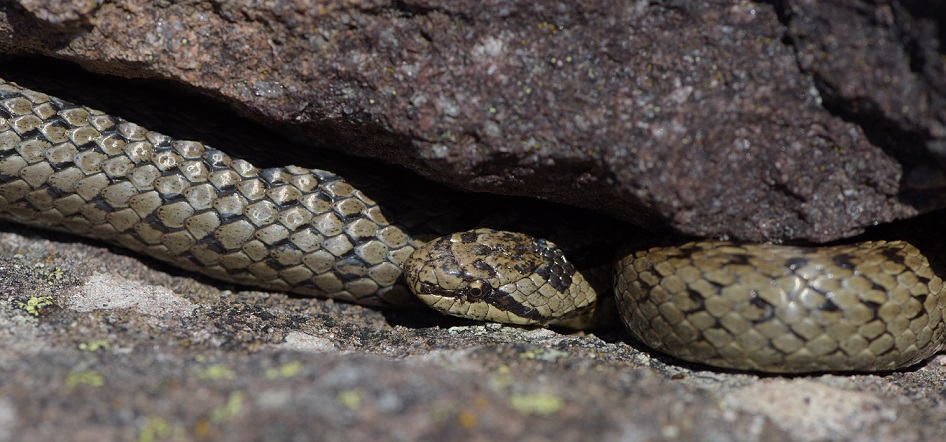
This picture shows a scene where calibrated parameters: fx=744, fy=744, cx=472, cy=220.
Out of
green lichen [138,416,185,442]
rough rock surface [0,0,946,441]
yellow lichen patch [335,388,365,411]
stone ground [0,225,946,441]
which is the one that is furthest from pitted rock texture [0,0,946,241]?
green lichen [138,416,185,442]

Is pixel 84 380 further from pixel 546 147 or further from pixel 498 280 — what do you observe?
pixel 498 280

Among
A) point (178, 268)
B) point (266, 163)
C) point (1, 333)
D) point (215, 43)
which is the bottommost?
point (178, 268)

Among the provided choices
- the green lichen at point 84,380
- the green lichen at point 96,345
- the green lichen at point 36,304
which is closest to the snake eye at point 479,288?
the green lichen at point 96,345

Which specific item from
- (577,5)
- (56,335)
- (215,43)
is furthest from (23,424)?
(577,5)

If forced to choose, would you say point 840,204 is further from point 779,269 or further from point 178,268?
point 178,268

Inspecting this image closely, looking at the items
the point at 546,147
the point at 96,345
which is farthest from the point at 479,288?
the point at 96,345

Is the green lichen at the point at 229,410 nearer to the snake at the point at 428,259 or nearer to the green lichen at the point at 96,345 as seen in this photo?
the green lichen at the point at 96,345
